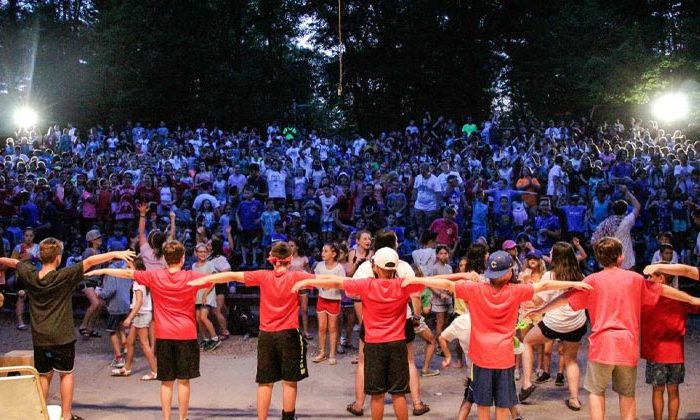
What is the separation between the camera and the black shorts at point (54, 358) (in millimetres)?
6617

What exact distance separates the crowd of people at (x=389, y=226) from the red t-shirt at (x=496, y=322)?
0.06ft

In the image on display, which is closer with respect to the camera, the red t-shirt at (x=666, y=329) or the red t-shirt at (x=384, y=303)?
the red t-shirt at (x=384, y=303)

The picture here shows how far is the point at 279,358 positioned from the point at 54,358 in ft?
7.54

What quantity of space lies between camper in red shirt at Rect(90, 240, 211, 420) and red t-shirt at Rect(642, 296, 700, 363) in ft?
14.1

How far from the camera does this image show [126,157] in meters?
20.5

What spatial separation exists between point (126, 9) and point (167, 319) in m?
34.0

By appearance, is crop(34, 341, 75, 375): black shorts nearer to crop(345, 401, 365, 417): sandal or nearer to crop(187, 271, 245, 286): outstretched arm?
crop(187, 271, 245, 286): outstretched arm

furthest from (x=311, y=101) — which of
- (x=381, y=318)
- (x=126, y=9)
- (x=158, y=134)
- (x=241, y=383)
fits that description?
(x=381, y=318)

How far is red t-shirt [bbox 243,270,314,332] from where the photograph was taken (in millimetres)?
6305

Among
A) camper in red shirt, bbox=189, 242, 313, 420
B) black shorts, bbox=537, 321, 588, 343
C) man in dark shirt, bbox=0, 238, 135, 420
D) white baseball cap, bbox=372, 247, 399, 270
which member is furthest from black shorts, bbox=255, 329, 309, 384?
black shorts, bbox=537, 321, 588, 343

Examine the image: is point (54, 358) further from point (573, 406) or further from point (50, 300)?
point (573, 406)

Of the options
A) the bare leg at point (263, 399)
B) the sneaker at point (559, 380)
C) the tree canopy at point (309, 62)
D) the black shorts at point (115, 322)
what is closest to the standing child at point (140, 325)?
the black shorts at point (115, 322)

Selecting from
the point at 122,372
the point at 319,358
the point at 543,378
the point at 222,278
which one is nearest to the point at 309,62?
the point at 319,358

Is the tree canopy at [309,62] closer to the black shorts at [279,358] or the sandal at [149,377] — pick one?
the sandal at [149,377]
